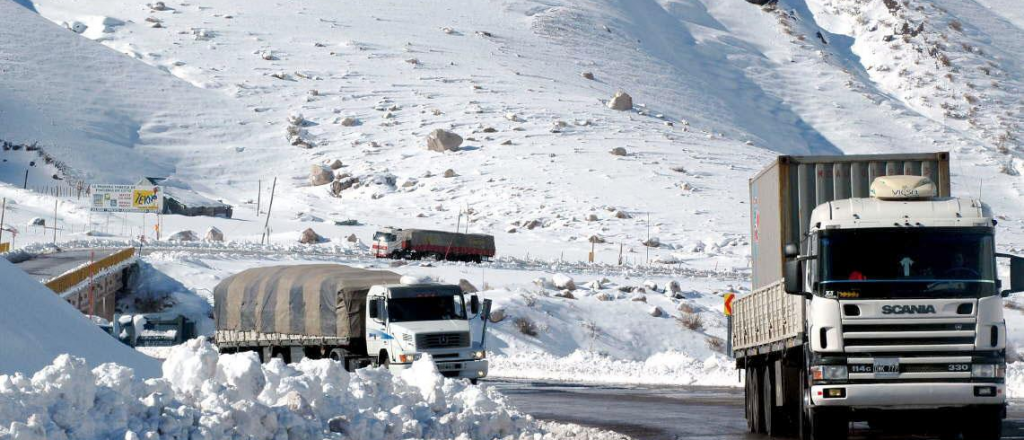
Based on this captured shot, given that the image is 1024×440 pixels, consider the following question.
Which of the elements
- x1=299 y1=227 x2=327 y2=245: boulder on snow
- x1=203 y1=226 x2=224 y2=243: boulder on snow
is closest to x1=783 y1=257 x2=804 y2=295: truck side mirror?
x1=299 y1=227 x2=327 y2=245: boulder on snow

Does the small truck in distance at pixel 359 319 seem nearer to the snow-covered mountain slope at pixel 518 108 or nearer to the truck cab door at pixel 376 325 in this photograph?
the truck cab door at pixel 376 325

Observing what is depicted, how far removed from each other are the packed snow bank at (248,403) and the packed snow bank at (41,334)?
1409 mm

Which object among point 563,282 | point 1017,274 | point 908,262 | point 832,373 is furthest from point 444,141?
point 1017,274

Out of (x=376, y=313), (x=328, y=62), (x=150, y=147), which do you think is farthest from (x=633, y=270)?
(x=328, y=62)


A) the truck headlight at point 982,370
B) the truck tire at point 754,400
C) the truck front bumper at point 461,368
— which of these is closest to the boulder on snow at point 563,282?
the truck front bumper at point 461,368

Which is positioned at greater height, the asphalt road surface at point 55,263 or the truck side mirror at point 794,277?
the asphalt road surface at point 55,263

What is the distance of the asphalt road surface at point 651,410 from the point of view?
18.2 meters

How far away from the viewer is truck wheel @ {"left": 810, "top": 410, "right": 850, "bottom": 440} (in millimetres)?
15148

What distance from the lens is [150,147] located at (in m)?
111

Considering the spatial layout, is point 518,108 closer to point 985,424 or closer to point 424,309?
point 424,309

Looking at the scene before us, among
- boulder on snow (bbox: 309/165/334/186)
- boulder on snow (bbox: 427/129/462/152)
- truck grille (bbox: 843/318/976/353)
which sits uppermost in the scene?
boulder on snow (bbox: 427/129/462/152)

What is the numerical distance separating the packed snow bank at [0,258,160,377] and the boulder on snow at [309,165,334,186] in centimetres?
8476

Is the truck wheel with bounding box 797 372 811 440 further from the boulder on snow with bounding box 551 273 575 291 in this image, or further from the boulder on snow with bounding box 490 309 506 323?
the boulder on snow with bounding box 551 273 575 291

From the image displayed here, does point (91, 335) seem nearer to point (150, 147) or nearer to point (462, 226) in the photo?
point (462, 226)
